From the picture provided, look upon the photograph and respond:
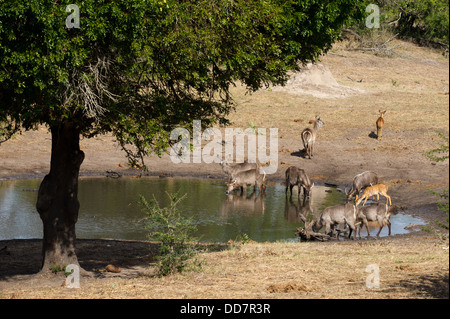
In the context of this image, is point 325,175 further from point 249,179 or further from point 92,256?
point 92,256

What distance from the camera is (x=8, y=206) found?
77.6 ft

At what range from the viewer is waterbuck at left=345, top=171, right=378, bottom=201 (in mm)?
25797

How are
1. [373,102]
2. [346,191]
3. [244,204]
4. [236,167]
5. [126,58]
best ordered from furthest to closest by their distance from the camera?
1. [373,102]
2. [236,167]
3. [346,191]
4. [244,204]
5. [126,58]

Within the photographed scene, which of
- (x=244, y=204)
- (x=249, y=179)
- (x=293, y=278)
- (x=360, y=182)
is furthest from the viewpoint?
(x=249, y=179)

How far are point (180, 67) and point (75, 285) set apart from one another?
14.1 feet

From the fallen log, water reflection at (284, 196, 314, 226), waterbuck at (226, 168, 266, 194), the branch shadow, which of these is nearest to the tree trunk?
the branch shadow

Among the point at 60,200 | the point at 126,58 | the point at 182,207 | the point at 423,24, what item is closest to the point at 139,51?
the point at 126,58

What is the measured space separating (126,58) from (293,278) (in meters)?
4.77

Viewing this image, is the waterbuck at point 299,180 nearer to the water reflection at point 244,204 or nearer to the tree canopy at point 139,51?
the water reflection at point 244,204

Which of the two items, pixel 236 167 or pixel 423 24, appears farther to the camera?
pixel 423 24

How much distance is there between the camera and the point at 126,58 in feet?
37.7

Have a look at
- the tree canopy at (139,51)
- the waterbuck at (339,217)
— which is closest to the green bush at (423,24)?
the waterbuck at (339,217)

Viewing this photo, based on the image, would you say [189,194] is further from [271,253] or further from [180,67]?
[180,67]
